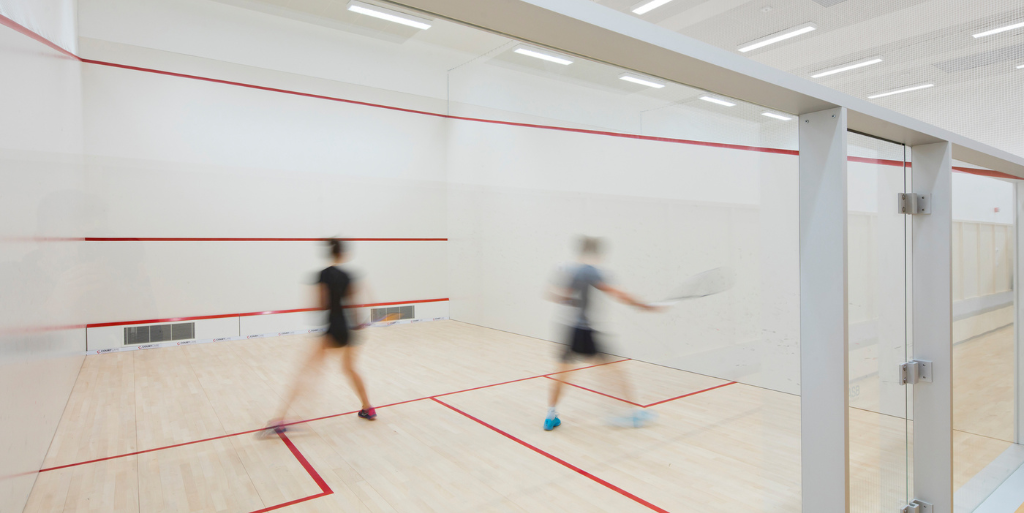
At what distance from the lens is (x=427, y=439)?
4.62ft

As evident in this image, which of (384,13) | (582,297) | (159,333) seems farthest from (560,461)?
(384,13)

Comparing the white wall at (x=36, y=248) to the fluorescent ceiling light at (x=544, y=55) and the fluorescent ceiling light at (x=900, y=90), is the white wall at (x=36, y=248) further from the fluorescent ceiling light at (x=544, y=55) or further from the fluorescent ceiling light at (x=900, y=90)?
the fluorescent ceiling light at (x=900, y=90)

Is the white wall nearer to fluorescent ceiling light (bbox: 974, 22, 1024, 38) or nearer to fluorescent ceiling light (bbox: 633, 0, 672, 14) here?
fluorescent ceiling light (bbox: 633, 0, 672, 14)

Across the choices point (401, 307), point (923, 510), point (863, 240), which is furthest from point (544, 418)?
point (923, 510)

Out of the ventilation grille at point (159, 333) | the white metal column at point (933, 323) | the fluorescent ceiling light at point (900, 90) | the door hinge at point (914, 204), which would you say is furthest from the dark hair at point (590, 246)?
the fluorescent ceiling light at point (900, 90)

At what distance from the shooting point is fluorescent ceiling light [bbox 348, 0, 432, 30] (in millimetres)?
938

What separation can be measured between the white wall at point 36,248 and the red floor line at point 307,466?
1.32 feet

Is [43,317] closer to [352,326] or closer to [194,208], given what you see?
[194,208]

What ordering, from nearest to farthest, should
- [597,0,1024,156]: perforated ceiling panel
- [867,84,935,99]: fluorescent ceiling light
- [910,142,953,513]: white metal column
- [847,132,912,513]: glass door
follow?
[847,132,912,513]: glass door < [910,142,953,513]: white metal column < [597,0,1024,156]: perforated ceiling panel < [867,84,935,99]: fluorescent ceiling light

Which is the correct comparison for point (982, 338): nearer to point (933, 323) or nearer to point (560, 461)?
point (933, 323)

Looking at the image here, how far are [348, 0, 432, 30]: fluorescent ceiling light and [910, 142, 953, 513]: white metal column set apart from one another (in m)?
1.94

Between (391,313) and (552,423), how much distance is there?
0.70m

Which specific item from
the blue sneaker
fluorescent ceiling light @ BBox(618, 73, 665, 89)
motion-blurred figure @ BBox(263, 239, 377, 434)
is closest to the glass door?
fluorescent ceiling light @ BBox(618, 73, 665, 89)

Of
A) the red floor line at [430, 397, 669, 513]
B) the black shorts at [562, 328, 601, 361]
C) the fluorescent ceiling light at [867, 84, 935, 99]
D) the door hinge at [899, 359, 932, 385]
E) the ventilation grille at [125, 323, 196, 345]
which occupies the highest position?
the fluorescent ceiling light at [867, 84, 935, 99]
